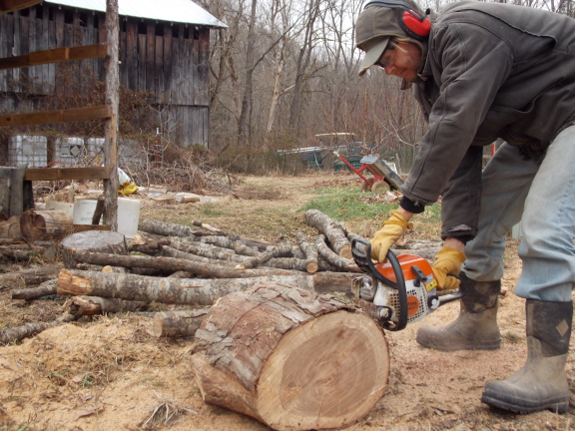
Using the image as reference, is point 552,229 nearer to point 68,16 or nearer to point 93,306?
point 93,306

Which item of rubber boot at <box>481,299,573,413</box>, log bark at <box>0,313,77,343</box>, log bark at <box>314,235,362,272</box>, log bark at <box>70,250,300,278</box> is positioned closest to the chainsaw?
rubber boot at <box>481,299,573,413</box>

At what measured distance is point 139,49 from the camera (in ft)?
A: 55.7

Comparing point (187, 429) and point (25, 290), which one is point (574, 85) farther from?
point (25, 290)

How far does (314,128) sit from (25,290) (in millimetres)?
25544

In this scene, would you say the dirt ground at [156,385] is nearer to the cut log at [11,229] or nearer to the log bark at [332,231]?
the log bark at [332,231]

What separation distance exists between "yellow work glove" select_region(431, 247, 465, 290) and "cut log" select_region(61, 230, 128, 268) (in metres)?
2.76

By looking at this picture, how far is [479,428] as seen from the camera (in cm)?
203

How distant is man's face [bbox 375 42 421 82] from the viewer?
2.41 m

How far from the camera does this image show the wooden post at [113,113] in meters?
5.43

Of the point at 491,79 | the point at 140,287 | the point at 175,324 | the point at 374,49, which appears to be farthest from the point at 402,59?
the point at 140,287

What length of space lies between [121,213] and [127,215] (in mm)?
74

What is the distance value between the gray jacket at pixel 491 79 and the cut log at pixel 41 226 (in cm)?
447

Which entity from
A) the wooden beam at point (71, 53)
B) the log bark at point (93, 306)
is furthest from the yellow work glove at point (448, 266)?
the wooden beam at point (71, 53)

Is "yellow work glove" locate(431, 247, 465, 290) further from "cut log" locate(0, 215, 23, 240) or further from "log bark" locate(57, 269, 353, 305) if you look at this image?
"cut log" locate(0, 215, 23, 240)
